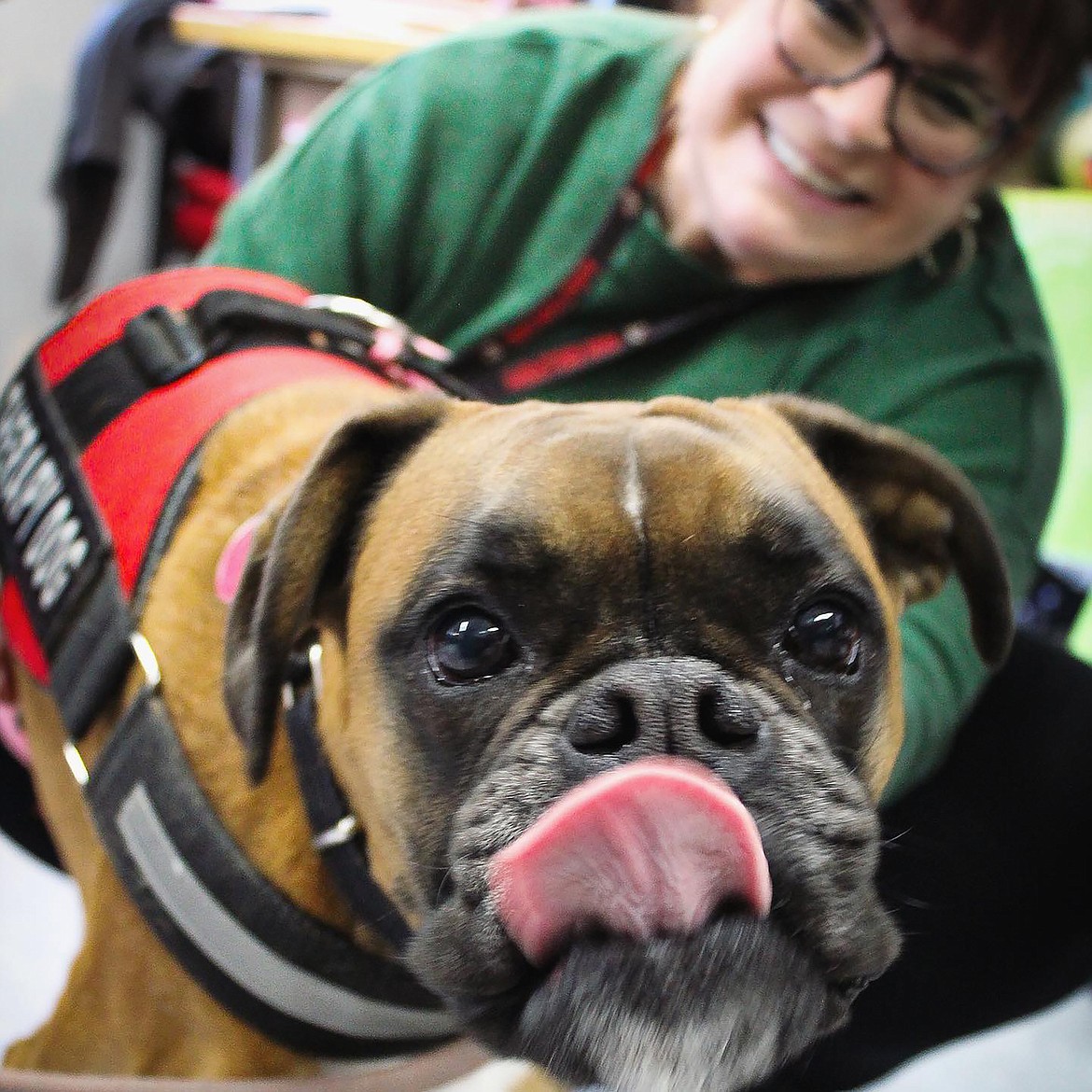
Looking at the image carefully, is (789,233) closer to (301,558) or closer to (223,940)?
(301,558)

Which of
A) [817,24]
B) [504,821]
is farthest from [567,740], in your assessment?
[817,24]

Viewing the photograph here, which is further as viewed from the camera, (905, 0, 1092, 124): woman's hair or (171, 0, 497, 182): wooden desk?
(171, 0, 497, 182): wooden desk

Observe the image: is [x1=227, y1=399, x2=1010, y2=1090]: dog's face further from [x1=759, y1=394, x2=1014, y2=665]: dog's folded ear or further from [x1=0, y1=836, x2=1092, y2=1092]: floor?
[x1=0, y1=836, x2=1092, y2=1092]: floor

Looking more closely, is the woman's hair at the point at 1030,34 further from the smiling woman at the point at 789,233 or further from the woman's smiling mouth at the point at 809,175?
the woman's smiling mouth at the point at 809,175

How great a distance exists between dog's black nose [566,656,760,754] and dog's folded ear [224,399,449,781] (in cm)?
25

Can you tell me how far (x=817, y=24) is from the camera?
26.9 inches

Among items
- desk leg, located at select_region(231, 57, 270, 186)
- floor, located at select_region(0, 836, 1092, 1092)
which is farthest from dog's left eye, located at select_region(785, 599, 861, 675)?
desk leg, located at select_region(231, 57, 270, 186)

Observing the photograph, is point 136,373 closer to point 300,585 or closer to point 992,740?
point 300,585

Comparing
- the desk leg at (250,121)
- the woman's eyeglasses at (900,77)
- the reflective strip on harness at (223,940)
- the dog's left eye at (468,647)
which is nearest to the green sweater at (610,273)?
the woman's eyeglasses at (900,77)

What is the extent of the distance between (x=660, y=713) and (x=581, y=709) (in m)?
0.05

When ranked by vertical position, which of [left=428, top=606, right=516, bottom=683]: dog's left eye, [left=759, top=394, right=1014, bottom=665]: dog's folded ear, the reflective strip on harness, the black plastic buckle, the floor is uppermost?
the black plastic buckle

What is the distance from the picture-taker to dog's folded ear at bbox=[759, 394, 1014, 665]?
747mm

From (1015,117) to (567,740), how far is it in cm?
58

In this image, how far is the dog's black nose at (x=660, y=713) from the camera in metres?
0.52
